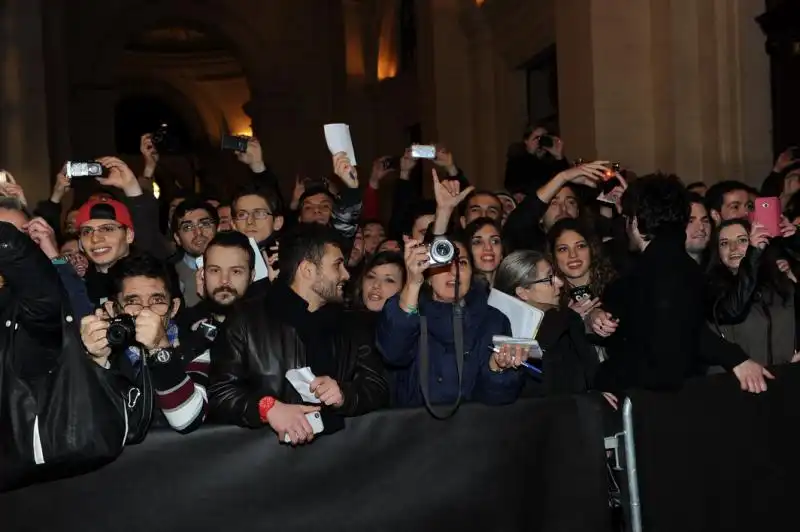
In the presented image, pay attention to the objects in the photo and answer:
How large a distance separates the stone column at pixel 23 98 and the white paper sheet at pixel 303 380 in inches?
469

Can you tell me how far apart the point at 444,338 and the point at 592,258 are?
5.01 feet

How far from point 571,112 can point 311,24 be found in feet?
47.5

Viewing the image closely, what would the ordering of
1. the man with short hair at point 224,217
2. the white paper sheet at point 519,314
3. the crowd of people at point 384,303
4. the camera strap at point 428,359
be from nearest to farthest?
the crowd of people at point 384,303 → the camera strap at point 428,359 → the white paper sheet at point 519,314 → the man with short hair at point 224,217

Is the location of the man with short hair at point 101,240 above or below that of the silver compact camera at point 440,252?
above

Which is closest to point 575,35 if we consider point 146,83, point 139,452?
point 139,452

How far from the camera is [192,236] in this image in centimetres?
740

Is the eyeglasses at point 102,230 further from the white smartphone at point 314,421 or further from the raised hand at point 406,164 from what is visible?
the raised hand at point 406,164

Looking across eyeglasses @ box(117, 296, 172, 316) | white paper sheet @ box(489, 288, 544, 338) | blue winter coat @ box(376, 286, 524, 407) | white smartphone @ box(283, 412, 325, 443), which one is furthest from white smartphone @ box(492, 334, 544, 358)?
eyeglasses @ box(117, 296, 172, 316)

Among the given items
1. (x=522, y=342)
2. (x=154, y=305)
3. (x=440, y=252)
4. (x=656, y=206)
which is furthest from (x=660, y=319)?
(x=154, y=305)

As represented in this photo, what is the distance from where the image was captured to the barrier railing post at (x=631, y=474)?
5.05 meters

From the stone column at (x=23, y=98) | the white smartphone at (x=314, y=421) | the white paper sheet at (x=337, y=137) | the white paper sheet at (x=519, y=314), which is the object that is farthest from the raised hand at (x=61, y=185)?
the stone column at (x=23, y=98)

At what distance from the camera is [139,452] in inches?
180

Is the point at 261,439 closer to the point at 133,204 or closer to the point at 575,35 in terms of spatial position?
the point at 133,204

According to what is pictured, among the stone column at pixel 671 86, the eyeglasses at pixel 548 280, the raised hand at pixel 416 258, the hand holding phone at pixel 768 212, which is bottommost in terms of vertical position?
the eyeglasses at pixel 548 280
